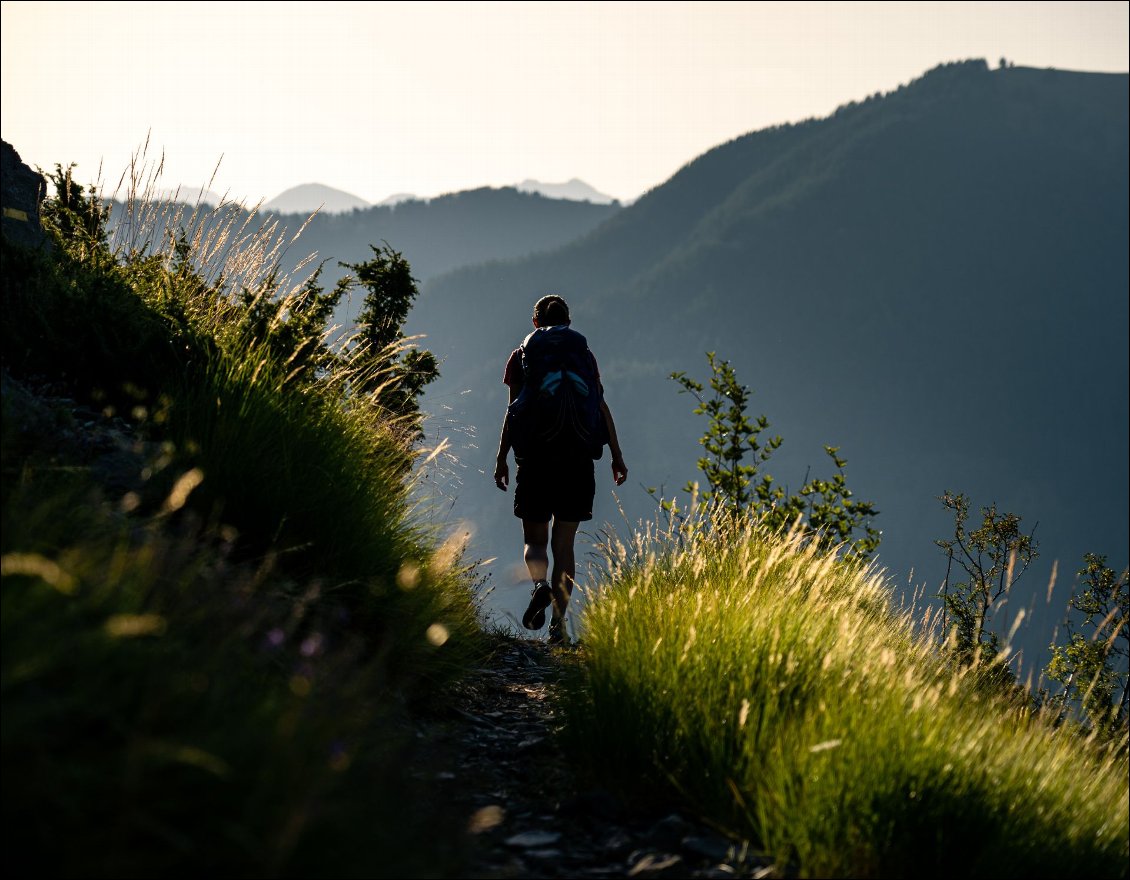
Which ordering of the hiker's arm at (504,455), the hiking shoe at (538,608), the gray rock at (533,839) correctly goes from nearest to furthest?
the gray rock at (533,839) < the hiking shoe at (538,608) < the hiker's arm at (504,455)

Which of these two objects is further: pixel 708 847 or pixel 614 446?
pixel 614 446

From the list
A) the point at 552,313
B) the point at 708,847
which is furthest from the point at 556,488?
the point at 708,847

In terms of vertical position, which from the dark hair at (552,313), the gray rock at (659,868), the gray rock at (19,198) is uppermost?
the gray rock at (19,198)

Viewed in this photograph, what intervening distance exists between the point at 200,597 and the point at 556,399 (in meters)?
4.13

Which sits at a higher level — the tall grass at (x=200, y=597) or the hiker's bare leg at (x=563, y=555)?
the tall grass at (x=200, y=597)

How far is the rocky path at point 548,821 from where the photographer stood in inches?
128

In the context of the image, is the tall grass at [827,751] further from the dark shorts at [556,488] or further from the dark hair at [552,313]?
the dark hair at [552,313]

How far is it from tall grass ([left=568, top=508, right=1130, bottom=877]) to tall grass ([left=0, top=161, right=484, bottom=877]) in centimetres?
89

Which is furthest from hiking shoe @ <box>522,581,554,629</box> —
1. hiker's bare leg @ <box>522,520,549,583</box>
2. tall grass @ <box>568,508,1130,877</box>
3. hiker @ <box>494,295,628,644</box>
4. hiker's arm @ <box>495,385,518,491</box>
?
tall grass @ <box>568,508,1130,877</box>

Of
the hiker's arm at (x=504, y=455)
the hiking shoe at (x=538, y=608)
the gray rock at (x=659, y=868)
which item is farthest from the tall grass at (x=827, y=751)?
the hiker's arm at (x=504, y=455)

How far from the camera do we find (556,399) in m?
7.18

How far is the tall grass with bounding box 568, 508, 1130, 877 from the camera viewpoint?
10.1 ft

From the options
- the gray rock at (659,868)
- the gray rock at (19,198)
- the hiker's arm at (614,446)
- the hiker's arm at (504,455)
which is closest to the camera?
the gray rock at (659,868)

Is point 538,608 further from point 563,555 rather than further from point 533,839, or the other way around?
point 533,839
